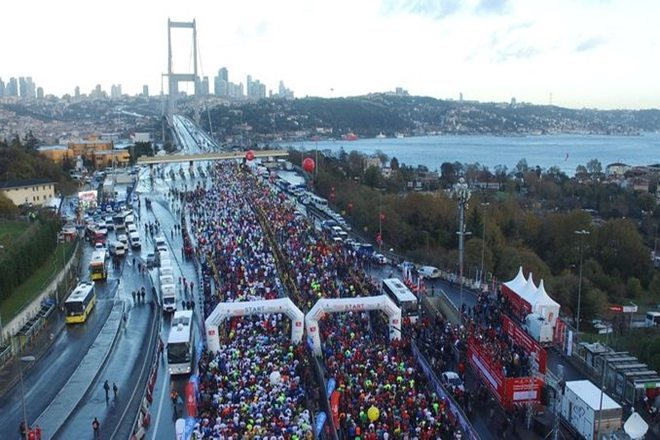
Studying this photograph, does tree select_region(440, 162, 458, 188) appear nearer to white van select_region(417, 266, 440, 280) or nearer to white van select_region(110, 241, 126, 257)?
white van select_region(417, 266, 440, 280)

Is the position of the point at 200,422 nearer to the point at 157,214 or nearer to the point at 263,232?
the point at 263,232

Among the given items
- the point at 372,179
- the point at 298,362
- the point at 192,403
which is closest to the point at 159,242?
the point at 298,362

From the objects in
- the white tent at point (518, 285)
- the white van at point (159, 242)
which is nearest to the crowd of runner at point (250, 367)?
the white van at point (159, 242)

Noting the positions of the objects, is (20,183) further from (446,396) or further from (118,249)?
(446,396)

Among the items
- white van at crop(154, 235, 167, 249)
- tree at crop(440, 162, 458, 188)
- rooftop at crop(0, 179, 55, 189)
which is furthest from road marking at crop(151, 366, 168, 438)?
tree at crop(440, 162, 458, 188)

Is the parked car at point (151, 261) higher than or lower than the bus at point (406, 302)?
lower

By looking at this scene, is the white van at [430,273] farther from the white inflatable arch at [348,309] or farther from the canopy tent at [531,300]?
the white inflatable arch at [348,309]
